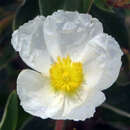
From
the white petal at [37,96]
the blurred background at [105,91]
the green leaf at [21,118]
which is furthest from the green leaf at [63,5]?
the green leaf at [21,118]

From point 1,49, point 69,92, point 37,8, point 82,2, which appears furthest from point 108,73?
point 1,49

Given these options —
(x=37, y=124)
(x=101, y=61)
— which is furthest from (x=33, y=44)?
(x=37, y=124)

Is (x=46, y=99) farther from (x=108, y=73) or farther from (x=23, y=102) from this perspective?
(x=108, y=73)

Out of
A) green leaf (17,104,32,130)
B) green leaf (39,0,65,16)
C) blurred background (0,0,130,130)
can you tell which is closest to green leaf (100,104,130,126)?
blurred background (0,0,130,130)

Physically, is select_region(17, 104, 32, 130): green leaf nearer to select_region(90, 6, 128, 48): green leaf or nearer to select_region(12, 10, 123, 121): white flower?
select_region(12, 10, 123, 121): white flower

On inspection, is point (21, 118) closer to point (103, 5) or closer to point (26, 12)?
point (26, 12)
